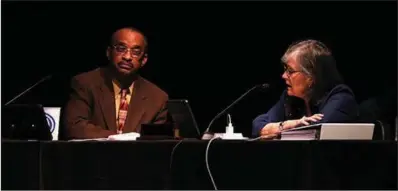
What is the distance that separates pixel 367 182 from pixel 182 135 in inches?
34.3

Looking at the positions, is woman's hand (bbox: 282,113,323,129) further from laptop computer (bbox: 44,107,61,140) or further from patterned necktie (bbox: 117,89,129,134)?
laptop computer (bbox: 44,107,61,140)

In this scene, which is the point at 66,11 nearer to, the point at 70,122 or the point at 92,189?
the point at 70,122

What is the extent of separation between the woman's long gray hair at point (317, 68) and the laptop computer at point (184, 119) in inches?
22.8

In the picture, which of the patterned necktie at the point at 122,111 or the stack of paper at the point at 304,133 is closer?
the stack of paper at the point at 304,133

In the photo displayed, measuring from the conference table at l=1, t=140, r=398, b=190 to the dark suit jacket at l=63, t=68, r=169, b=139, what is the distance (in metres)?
1.07

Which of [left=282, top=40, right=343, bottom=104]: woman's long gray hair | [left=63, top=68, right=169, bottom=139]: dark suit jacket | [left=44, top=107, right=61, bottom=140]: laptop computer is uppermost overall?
[left=282, top=40, right=343, bottom=104]: woman's long gray hair

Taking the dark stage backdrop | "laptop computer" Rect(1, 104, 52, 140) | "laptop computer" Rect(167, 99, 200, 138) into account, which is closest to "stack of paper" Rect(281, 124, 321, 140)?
"laptop computer" Rect(167, 99, 200, 138)

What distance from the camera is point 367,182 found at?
2691 mm

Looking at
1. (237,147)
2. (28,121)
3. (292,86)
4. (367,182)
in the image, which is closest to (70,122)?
(28,121)

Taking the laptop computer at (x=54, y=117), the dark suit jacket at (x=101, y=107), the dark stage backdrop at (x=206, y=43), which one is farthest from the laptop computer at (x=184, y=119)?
the dark stage backdrop at (x=206, y=43)

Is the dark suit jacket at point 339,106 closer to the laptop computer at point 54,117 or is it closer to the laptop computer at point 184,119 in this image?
the laptop computer at point 184,119

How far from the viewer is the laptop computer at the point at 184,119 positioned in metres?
3.24

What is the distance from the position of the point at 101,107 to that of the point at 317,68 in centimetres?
111

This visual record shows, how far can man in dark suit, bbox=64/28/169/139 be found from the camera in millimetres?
3908
